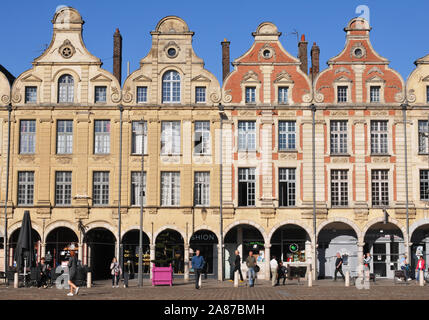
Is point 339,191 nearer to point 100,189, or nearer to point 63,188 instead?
point 100,189

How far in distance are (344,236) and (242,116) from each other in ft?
32.1

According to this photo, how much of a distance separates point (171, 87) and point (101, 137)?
5362mm

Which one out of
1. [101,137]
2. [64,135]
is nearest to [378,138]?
[101,137]

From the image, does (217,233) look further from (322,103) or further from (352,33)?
(352,33)

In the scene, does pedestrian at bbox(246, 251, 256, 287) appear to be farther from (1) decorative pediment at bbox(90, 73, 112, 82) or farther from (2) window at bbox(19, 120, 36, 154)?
(2) window at bbox(19, 120, 36, 154)

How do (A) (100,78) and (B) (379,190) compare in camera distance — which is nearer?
(B) (379,190)

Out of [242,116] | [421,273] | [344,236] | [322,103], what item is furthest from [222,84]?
[421,273]

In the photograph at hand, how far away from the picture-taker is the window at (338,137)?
4634 centimetres

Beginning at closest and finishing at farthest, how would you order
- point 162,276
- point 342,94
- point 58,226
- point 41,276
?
point 41,276, point 162,276, point 58,226, point 342,94

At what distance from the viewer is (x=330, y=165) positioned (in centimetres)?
4603

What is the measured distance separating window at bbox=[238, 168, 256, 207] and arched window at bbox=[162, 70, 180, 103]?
21.0 feet

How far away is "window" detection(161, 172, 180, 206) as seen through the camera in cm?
4622

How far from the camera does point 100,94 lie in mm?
46969

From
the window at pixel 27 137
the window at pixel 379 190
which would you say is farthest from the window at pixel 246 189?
the window at pixel 27 137
